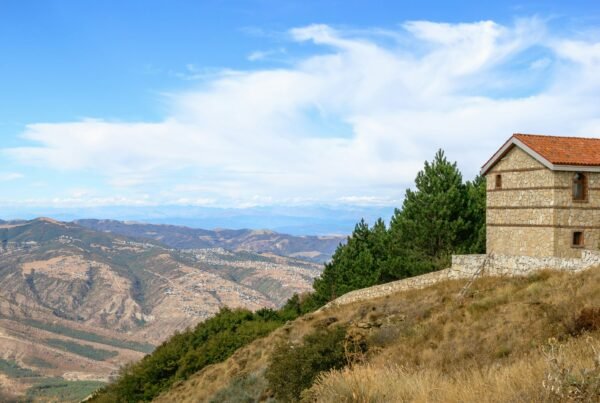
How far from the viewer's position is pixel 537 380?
6418mm

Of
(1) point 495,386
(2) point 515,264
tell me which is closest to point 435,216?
(2) point 515,264

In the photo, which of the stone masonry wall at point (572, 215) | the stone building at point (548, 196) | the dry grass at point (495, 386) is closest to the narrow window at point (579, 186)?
the stone building at point (548, 196)

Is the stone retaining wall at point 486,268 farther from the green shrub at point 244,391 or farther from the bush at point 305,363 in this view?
the green shrub at point 244,391

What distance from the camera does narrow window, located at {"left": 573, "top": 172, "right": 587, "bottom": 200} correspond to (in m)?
23.8

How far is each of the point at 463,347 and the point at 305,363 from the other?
206 inches

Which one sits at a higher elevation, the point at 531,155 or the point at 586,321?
the point at 531,155

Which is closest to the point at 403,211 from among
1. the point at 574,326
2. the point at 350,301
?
the point at 350,301

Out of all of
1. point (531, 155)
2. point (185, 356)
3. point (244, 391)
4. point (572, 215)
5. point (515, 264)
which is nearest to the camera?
point (244, 391)

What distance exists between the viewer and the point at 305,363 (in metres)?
17.2

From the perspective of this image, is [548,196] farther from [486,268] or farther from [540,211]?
[486,268]

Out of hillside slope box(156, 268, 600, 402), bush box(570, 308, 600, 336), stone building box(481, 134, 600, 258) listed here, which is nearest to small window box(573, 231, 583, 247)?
stone building box(481, 134, 600, 258)

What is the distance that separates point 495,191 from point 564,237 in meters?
4.28

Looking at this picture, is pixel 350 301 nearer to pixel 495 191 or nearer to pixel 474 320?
pixel 495 191

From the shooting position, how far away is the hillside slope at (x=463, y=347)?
6.55 meters
